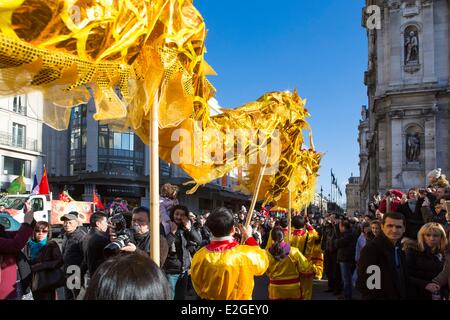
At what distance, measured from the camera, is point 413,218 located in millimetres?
6785

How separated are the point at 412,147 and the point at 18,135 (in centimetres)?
2805

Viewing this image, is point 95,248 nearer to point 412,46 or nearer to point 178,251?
point 178,251

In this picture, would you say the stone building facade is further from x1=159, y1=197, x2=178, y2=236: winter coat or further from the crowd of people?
x1=159, y1=197, x2=178, y2=236: winter coat

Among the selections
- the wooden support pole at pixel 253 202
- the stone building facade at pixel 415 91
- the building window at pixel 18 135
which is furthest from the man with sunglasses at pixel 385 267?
the building window at pixel 18 135

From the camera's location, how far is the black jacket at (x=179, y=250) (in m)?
5.54

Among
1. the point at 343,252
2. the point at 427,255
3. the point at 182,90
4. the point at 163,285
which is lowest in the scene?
the point at 343,252

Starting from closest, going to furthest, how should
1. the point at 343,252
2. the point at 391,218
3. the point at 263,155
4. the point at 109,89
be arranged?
the point at 109,89 → the point at 391,218 → the point at 263,155 → the point at 343,252

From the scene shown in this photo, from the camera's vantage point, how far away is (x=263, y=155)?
19.4 ft

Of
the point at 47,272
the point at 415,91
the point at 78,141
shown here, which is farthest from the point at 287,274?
the point at 78,141

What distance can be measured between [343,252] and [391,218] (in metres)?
5.28

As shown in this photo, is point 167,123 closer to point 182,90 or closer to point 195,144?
point 182,90
